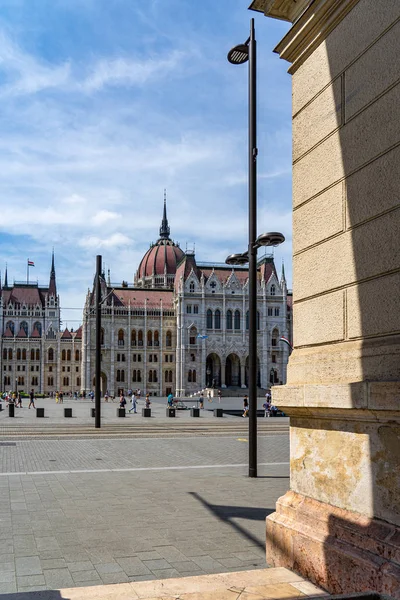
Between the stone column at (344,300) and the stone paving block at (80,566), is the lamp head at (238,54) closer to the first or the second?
the stone column at (344,300)

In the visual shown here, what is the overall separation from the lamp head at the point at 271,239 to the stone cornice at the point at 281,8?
6.01 meters

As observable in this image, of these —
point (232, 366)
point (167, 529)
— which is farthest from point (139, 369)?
point (167, 529)

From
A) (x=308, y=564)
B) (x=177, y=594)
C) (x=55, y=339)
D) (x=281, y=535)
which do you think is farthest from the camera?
(x=55, y=339)

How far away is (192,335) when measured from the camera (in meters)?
92.8

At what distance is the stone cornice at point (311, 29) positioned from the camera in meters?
4.97

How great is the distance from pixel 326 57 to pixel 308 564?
160 inches

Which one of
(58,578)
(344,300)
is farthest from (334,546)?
(58,578)

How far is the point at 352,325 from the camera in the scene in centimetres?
471

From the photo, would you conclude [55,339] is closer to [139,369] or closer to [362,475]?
[139,369]

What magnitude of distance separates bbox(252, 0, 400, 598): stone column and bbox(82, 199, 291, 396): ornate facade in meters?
85.4

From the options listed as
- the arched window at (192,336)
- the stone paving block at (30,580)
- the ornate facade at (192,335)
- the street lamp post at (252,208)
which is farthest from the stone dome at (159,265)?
the stone paving block at (30,580)

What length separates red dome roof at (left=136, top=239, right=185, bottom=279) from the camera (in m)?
111

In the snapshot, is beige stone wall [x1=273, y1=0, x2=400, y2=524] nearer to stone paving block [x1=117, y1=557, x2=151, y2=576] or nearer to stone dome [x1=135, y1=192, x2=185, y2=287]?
stone paving block [x1=117, y1=557, x2=151, y2=576]

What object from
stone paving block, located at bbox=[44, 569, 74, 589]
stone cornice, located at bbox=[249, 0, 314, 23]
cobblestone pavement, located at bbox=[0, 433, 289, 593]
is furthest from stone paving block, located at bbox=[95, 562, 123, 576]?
stone cornice, located at bbox=[249, 0, 314, 23]
